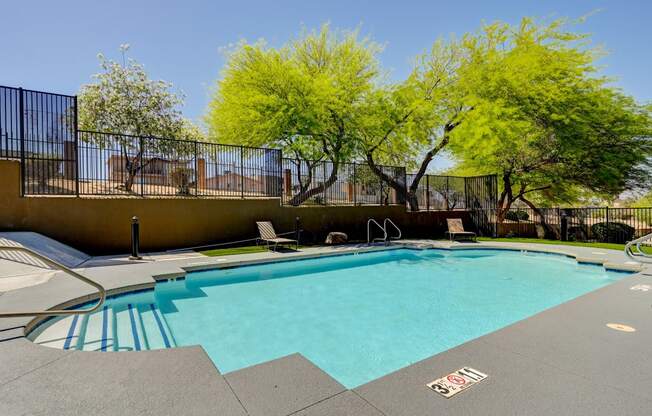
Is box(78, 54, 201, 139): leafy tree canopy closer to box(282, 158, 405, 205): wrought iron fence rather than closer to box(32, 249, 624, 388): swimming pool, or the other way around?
box(282, 158, 405, 205): wrought iron fence

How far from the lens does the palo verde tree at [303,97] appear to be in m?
12.3

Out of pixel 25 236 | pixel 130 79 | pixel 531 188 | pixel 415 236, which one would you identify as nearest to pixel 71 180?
pixel 25 236

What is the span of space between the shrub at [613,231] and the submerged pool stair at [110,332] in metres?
16.4

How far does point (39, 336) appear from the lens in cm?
Result: 346

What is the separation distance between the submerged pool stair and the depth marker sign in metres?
3.10

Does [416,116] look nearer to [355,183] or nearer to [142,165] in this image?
[355,183]

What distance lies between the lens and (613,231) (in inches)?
526

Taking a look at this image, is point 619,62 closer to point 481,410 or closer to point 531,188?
point 531,188

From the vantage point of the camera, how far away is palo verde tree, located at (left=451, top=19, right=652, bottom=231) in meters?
13.8

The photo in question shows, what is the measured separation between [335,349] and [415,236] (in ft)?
37.2

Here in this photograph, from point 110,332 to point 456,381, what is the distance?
401 cm

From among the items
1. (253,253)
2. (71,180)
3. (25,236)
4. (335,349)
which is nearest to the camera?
(335,349)

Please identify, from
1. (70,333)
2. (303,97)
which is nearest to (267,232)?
(303,97)

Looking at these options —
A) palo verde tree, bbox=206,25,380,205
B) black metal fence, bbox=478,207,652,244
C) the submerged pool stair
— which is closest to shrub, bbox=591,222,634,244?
black metal fence, bbox=478,207,652,244
